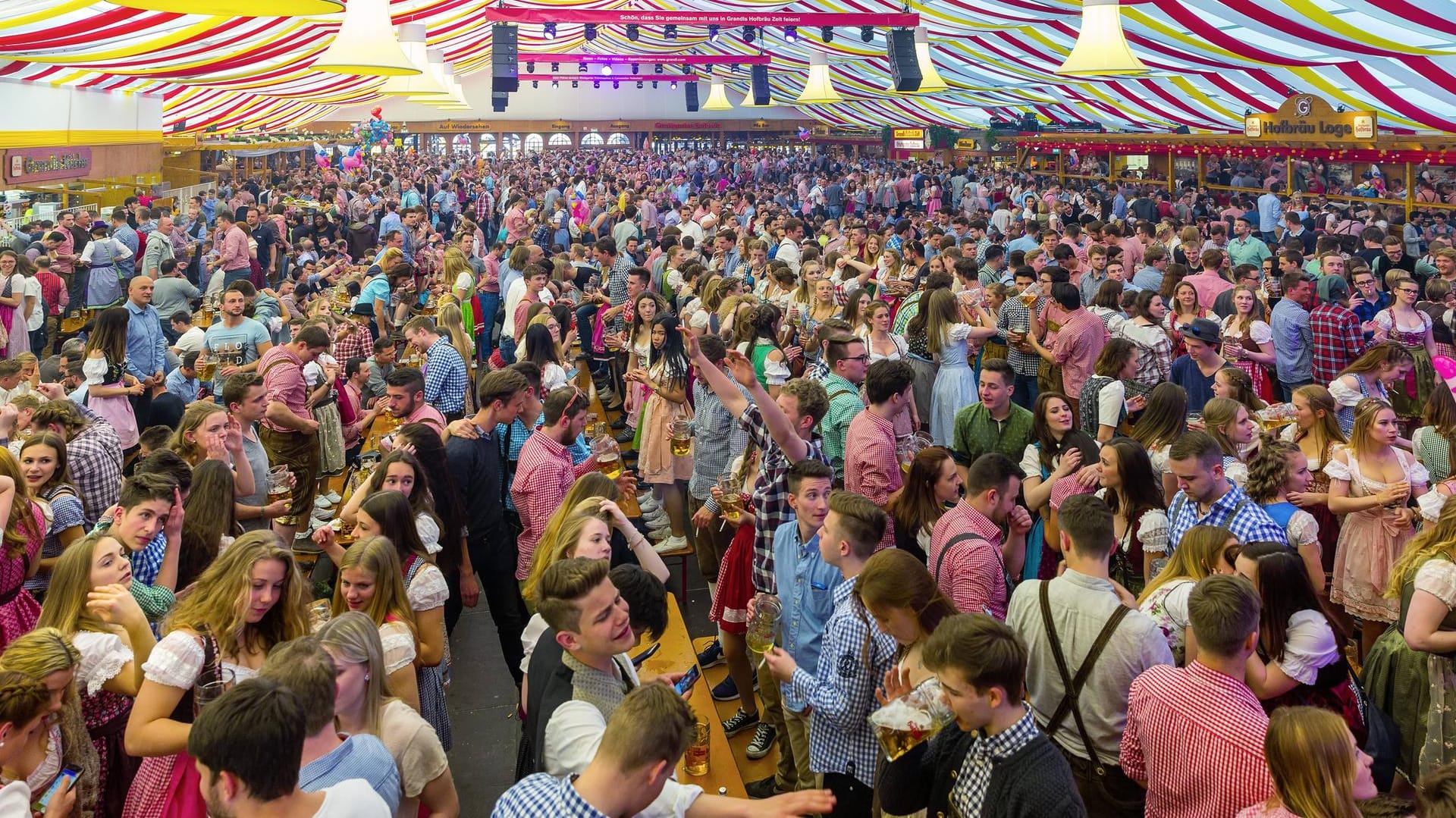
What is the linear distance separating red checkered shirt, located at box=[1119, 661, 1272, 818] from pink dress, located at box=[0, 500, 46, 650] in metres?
2.73

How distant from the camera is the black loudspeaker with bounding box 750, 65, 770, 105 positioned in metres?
17.2

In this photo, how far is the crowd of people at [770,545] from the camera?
218cm

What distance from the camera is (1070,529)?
275 centimetres

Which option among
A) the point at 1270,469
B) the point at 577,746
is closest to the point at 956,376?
the point at 1270,469

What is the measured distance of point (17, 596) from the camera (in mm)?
3221

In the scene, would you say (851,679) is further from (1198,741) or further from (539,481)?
(539,481)

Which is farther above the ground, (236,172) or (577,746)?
(236,172)

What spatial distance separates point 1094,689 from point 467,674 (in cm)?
289

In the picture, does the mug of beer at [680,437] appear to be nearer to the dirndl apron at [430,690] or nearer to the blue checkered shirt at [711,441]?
the blue checkered shirt at [711,441]

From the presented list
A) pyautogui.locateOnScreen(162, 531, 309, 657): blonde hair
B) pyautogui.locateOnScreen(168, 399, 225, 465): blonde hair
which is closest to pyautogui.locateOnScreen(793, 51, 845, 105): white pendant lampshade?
pyautogui.locateOnScreen(168, 399, 225, 465): blonde hair

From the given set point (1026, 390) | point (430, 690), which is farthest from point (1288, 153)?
point (430, 690)

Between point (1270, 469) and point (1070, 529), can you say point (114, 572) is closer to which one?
point (1070, 529)

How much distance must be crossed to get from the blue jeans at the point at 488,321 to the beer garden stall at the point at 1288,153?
772 cm

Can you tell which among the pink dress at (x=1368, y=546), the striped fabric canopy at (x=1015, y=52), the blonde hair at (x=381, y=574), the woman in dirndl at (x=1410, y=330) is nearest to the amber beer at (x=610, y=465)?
the blonde hair at (x=381, y=574)
